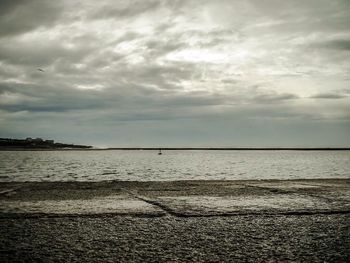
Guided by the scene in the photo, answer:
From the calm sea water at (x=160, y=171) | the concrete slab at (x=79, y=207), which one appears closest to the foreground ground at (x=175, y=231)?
the concrete slab at (x=79, y=207)

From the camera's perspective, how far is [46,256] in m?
2.70

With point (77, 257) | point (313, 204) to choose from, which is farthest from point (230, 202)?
point (77, 257)

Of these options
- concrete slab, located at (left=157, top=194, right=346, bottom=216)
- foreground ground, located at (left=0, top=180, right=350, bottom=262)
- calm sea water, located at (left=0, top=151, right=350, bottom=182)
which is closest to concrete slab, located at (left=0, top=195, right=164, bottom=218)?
foreground ground, located at (left=0, top=180, right=350, bottom=262)

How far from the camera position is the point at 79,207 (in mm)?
5066

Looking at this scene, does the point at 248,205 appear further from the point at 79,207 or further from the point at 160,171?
the point at 160,171

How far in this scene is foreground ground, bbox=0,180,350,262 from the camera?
2.74 metres

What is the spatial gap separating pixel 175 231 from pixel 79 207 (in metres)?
2.10

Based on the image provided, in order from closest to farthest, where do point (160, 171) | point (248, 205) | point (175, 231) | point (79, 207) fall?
1. point (175, 231)
2. point (79, 207)
3. point (248, 205)
4. point (160, 171)

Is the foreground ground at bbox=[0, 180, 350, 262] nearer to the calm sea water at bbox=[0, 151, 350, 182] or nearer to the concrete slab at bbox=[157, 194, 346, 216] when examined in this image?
the concrete slab at bbox=[157, 194, 346, 216]

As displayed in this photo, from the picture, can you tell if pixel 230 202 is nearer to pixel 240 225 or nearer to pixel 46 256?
pixel 240 225

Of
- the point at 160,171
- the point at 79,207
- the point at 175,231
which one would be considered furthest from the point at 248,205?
the point at 160,171

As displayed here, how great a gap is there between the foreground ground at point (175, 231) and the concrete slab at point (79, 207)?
0.01 metres

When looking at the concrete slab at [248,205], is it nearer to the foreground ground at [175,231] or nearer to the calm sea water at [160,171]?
the foreground ground at [175,231]

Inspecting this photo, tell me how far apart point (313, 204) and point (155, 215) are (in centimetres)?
252
